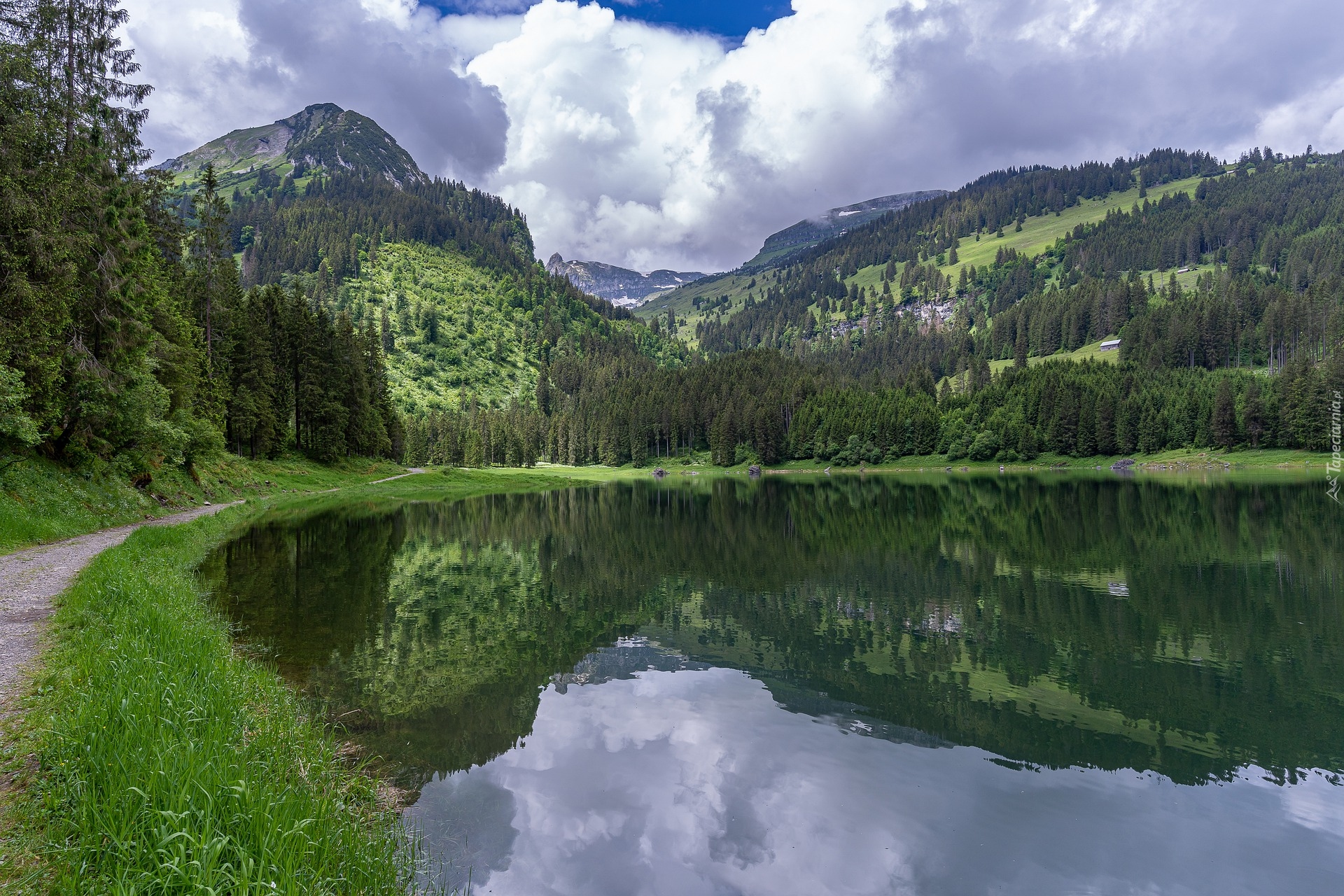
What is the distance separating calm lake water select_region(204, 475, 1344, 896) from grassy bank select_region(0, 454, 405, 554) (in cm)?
696

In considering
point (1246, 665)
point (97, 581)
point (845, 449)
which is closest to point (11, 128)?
point (97, 581)

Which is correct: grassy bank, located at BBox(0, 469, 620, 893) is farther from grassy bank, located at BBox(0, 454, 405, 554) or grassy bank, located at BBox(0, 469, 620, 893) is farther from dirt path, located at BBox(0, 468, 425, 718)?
grassy bank, located at BBox(0, 454, 405, 554)

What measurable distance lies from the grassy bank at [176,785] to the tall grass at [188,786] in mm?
23

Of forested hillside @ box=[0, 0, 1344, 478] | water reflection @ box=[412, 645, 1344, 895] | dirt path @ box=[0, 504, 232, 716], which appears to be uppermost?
forested hillside @ box=[0, 0, 1344, 478]

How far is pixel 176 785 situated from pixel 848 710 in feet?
39.4

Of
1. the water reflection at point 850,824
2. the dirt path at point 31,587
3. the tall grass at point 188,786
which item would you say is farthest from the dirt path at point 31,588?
the water reflection at point 850,824

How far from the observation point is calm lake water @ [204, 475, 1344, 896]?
9023 millimetres

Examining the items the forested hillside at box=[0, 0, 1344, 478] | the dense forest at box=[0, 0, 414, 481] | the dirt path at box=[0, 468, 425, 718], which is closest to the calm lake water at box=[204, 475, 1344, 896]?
the dirt path at box=[0, 468, 425, 718]

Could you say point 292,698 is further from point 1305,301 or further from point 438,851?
point 1305,301

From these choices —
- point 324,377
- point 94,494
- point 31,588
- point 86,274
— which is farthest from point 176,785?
point 324,377

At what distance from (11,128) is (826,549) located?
4024cm

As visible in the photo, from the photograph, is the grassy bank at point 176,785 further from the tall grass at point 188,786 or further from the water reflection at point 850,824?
the water reflection at point 850,824

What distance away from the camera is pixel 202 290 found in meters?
57.1

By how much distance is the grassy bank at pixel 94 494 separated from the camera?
25877 mm
